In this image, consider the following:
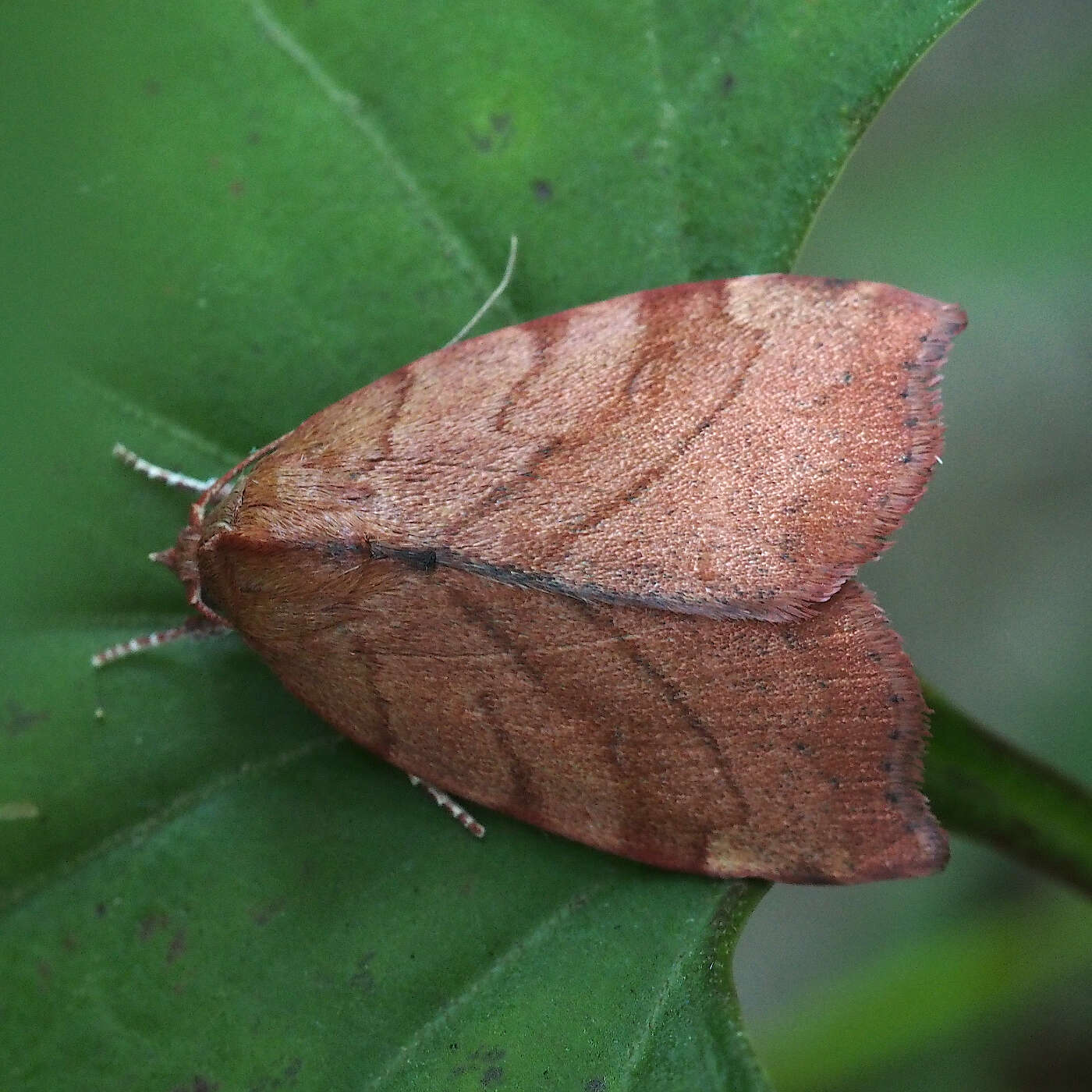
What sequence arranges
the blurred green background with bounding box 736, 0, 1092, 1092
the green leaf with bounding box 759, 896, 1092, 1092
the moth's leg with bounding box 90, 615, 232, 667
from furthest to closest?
the blurred green background with bounding box 736, 0, 1092, 1092
the green leaf with bounding box 759, 896, 1092, 1092
the moth's leg with bounding box 90, 615, 232, 667

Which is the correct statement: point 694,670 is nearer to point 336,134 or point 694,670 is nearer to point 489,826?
point 489,826

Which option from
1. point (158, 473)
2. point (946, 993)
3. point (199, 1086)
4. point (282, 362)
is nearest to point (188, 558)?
point (158, 473)

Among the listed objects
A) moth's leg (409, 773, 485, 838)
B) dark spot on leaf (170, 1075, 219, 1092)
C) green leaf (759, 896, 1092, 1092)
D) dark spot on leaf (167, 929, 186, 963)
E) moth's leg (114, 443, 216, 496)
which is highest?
moth's leg (114, 443, 216, 496)

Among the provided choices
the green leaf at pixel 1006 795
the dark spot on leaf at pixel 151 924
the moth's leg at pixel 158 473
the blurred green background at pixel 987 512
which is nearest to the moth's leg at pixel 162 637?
the moth's leg at pixel 158 473

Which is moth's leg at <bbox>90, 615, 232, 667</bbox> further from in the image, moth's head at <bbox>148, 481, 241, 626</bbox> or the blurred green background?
the blurred green background

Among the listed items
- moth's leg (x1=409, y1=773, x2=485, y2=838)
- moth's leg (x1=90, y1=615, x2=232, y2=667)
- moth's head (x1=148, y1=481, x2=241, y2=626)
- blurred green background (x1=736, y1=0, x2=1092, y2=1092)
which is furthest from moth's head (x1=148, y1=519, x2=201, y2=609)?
Result: blurred green background (x1=736, y1=0, x2=1092, y2=1092)

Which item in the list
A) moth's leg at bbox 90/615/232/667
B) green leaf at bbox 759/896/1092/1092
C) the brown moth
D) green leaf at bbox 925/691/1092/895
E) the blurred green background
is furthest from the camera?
the blurred green background

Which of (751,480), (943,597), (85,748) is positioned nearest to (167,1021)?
(85,748)
